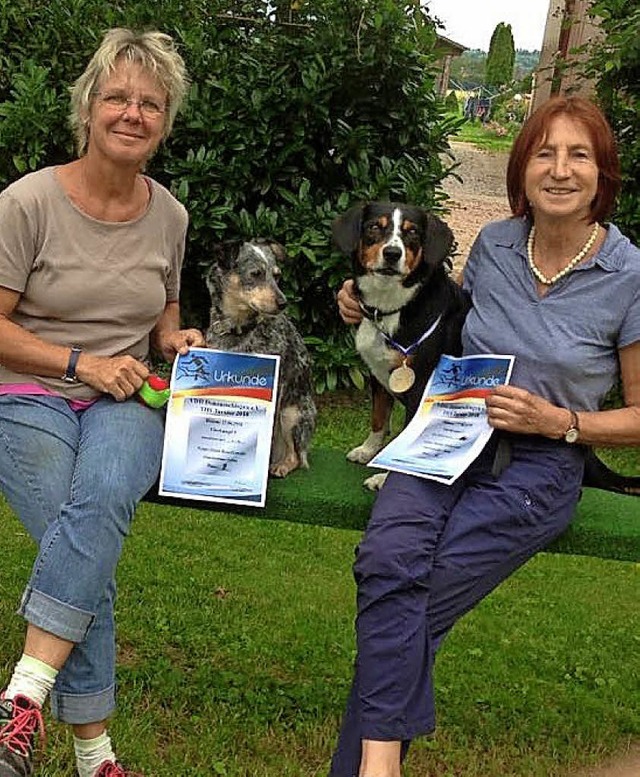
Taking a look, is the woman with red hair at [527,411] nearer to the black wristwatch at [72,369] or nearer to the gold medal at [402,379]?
the gold medal at [402,379]

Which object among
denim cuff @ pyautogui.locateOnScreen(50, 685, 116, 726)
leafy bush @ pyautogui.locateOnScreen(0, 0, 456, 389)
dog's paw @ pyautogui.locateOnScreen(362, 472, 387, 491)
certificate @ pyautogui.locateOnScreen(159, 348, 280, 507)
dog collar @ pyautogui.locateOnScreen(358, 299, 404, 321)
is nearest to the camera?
denim cuff @ pyautogui.locateOnScreen(50, 685, 116, 726)

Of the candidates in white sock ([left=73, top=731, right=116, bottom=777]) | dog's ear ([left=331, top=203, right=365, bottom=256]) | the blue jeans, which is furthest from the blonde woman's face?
white sock ([left=73, top=731, right=116, bottom=777])

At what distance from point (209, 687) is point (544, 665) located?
1.28 meters

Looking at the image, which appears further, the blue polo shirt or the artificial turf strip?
the artificial turf strip

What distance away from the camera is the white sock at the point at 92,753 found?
241cm

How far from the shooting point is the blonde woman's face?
254 centimetres

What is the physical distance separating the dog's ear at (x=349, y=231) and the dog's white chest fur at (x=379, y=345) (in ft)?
0.79

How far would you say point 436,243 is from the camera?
121 inches

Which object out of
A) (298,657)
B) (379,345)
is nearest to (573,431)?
(379,345)

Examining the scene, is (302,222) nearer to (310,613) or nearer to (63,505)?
(310,613)

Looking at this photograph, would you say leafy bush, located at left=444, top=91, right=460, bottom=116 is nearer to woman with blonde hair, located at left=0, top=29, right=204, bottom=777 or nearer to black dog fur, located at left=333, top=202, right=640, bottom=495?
black dog fur, located at left=333, top=202, right=640, bottom=495

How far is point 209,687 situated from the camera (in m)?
3.26

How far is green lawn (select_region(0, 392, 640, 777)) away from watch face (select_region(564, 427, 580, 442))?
1.16 m

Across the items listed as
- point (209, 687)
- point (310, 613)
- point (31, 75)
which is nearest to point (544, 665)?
point (310, 613)
